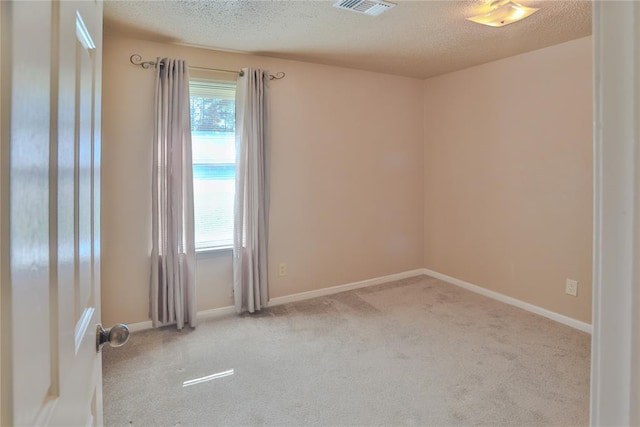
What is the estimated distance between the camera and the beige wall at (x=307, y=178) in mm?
2902

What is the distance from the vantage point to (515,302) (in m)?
3.56

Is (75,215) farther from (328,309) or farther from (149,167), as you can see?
(328,309)

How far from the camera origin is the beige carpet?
202cm

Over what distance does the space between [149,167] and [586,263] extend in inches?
140

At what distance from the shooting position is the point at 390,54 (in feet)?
11.0

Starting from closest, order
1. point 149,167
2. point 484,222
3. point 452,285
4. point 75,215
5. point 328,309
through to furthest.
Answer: point 75,215 < point 149,167 < point 328,309 < point 484,222 < point 452,285

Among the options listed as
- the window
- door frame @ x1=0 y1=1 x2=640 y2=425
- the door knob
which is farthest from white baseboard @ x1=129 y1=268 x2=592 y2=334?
door frame @ x1=0 y1=1 x2=640 y2=425

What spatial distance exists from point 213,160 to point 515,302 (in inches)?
121

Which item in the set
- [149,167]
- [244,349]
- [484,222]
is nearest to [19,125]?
[244,349]

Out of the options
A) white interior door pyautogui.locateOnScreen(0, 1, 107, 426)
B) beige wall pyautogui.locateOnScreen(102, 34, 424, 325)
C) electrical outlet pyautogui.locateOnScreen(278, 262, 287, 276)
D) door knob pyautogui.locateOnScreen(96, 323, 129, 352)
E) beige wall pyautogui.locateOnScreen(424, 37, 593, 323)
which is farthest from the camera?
electrical outlet pyautogui.locateOnScreen(278, 262, 287, 276)

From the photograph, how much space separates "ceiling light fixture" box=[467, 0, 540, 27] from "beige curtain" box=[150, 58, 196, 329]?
2198mm

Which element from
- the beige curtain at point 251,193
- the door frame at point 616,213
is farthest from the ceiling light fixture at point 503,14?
the door frame at point 616,213

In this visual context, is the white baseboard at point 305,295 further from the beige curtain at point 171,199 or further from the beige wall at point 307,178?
the beige curtain at point 171,199

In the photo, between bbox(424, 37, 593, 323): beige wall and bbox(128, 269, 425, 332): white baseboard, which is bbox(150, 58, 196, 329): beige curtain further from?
bbox(424, 37, 593, 323): beige wall
